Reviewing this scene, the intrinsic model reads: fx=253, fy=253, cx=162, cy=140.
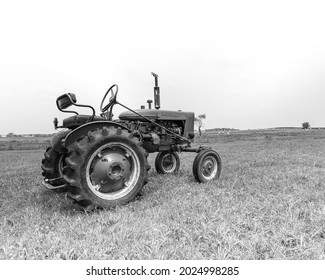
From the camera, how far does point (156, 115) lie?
17.1 ft

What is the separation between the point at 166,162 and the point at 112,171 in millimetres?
3176

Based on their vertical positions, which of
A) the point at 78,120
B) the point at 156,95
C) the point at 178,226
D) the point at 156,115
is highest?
the point at 156,95

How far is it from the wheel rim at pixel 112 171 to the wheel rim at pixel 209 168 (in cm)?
195

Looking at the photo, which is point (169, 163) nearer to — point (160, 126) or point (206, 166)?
point (206, 166)

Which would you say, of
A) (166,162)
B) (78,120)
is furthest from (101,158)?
(166,162)

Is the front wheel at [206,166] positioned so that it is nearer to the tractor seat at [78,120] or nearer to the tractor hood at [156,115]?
the tractor hood at [156,115]

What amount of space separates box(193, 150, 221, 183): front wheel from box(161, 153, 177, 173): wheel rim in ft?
4.82

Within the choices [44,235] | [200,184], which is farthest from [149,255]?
[200,184]

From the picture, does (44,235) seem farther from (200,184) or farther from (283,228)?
(200,184)

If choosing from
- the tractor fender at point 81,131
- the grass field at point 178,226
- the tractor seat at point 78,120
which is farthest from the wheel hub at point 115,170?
the tractor seat at point 78,120

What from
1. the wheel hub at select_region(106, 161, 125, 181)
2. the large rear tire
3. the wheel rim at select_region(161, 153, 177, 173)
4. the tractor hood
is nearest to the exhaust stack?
the tractor hood

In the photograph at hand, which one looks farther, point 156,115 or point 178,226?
point 156,115

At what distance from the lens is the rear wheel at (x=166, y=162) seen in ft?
21.3

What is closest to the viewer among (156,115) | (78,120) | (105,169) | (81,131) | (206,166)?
(105,169)
